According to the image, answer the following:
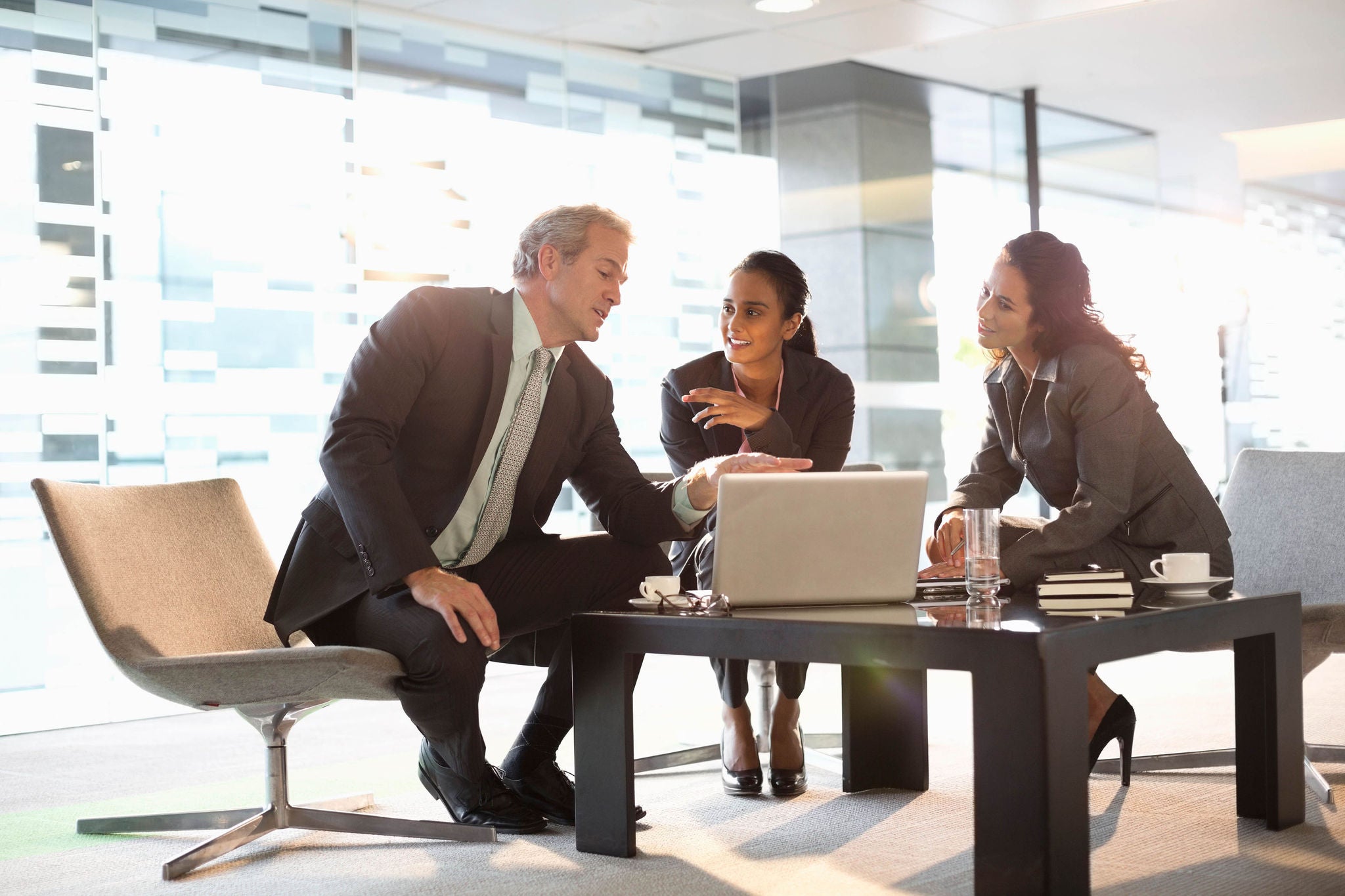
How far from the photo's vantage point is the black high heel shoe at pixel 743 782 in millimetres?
3041

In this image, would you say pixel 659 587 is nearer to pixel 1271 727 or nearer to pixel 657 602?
pixel 657 602

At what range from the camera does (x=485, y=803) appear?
2689 mm

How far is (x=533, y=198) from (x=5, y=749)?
113 inches

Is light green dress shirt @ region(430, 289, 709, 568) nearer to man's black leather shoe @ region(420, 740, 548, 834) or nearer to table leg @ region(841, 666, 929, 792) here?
man's black leather shoe @ region(420, 740, 548, 834)

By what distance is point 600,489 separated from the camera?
120 inches

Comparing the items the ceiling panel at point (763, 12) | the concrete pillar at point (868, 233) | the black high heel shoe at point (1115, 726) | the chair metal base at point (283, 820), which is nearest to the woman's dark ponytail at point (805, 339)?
the black high heel shoe at point (1115, 726)

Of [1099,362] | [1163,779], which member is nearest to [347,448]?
[1099,362]

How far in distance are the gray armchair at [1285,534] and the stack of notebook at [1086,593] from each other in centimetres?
104

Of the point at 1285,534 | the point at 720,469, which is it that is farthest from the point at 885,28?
the point at 720,469

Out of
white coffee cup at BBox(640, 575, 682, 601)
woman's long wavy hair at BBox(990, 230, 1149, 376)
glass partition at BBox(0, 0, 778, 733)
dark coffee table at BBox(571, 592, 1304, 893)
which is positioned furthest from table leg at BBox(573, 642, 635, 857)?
glass partition at BBox(0, 0, 778, 733)

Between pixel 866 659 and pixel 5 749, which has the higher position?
pixel 866 659

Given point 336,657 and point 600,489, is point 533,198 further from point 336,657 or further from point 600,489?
point 336,657

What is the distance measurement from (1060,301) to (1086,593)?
3.93ft

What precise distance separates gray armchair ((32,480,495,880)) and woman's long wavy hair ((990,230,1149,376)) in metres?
1.68
